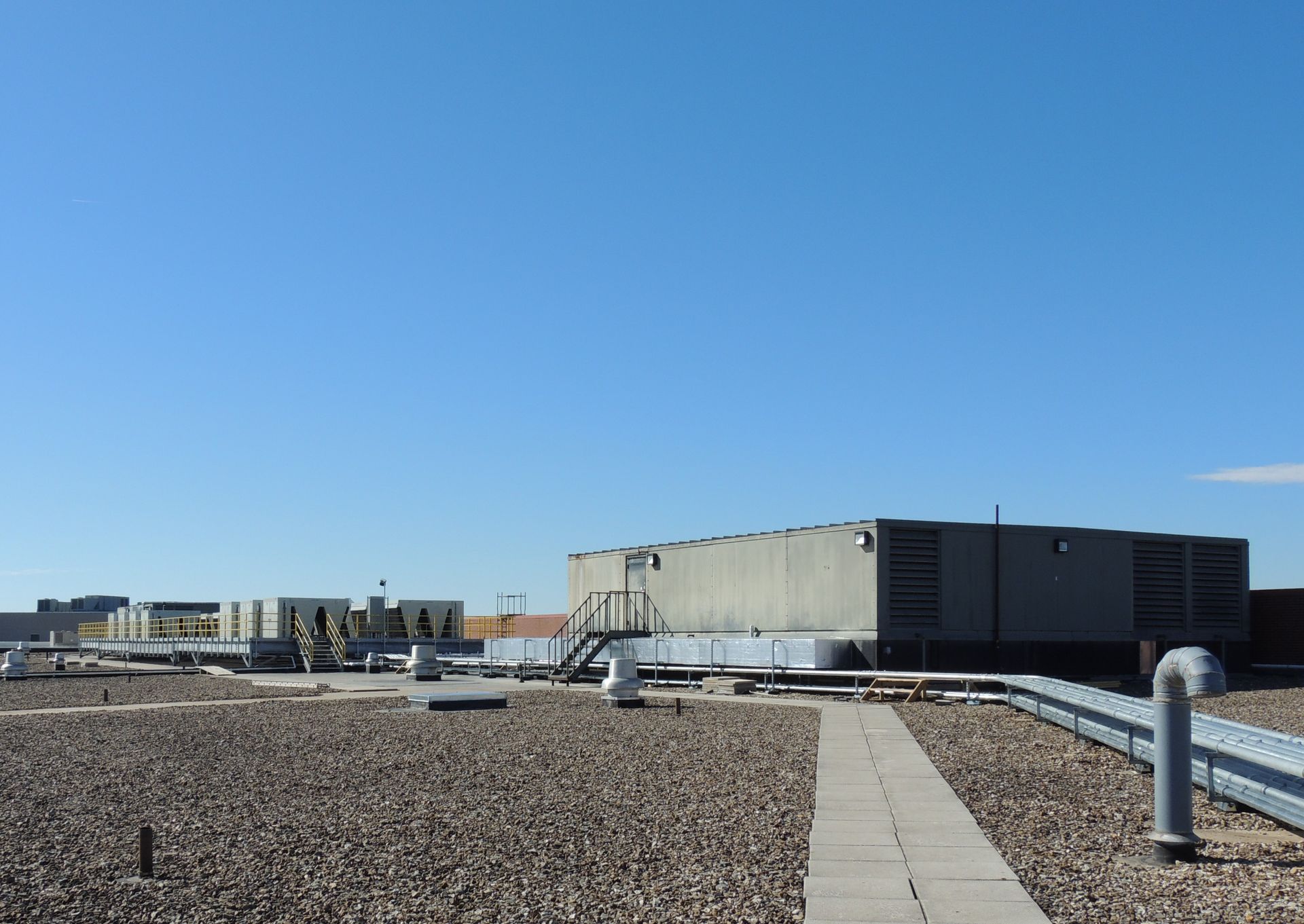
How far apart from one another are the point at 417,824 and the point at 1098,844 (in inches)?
209

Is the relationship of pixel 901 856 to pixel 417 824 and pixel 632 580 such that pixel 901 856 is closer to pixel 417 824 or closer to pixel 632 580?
pixel 417 824

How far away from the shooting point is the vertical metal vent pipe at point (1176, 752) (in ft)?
26.1

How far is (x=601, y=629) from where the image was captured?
36.3 m

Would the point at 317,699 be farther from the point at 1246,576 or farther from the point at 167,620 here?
the point at 167,620

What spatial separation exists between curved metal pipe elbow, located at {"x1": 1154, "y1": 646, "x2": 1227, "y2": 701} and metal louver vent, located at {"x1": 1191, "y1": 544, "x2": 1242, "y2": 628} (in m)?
25.6

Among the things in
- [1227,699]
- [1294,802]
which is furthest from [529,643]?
[1294,802]

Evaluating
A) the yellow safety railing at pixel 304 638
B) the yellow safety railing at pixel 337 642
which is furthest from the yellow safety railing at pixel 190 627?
the yellow safety railing at pixel 337 642

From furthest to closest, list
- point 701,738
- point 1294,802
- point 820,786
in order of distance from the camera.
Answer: point 701,738, point 820,786, point 1294,802

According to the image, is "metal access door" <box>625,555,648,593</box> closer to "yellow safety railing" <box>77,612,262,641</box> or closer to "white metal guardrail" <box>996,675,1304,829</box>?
"yellow safety railing" <box>77,612,262,641</box>

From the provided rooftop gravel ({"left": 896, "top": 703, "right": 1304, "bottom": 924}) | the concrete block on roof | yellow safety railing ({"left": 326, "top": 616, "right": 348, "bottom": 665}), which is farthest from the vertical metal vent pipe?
yellow safety railing ({"left": 326, "top": 616, "right": 348, "bottom": 665})

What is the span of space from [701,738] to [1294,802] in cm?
901

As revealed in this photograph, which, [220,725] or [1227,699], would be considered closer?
[220,725]

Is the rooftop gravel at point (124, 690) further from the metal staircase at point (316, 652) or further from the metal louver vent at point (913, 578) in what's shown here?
the metal louver vent at point (913, 578)

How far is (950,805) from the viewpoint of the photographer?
10.5m
